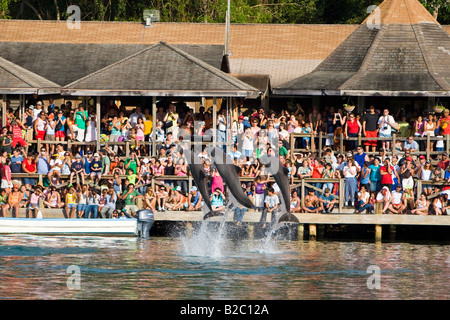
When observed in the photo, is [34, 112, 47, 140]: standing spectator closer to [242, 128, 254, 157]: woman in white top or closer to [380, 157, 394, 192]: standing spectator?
[242, 128, 254, 157]: woman in white top

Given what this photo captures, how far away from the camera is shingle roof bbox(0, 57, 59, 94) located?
104 feet

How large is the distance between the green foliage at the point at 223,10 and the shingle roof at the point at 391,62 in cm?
1561

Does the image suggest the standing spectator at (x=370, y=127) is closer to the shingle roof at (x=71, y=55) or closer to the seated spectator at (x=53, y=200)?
the shingle roof at (x=71, y=55)

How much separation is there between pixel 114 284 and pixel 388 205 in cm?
943

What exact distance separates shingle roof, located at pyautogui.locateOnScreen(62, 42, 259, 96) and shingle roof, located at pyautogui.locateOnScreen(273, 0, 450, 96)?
300cm

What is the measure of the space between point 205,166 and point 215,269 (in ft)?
16.5

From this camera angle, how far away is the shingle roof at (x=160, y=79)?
3139 centimetres

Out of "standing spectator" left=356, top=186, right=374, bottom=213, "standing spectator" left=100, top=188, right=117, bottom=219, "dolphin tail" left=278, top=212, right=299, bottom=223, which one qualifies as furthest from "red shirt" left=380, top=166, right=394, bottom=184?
"standing spectator" left=100, top=188, right=117, bottom=219

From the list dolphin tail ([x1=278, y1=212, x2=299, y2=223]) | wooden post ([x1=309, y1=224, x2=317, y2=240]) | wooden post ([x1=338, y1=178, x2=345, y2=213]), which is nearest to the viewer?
dolphin tail ([x1=278, y1=212, x2=299, y2=223])

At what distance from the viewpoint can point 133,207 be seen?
2809cm

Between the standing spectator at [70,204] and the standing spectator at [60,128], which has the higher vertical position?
the standing spectator at [60,128]

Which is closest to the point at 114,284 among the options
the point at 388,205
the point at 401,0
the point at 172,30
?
the point at 388,205

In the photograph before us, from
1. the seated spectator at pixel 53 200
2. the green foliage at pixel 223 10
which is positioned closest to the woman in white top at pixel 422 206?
the seated spectator at pixel 53 200
